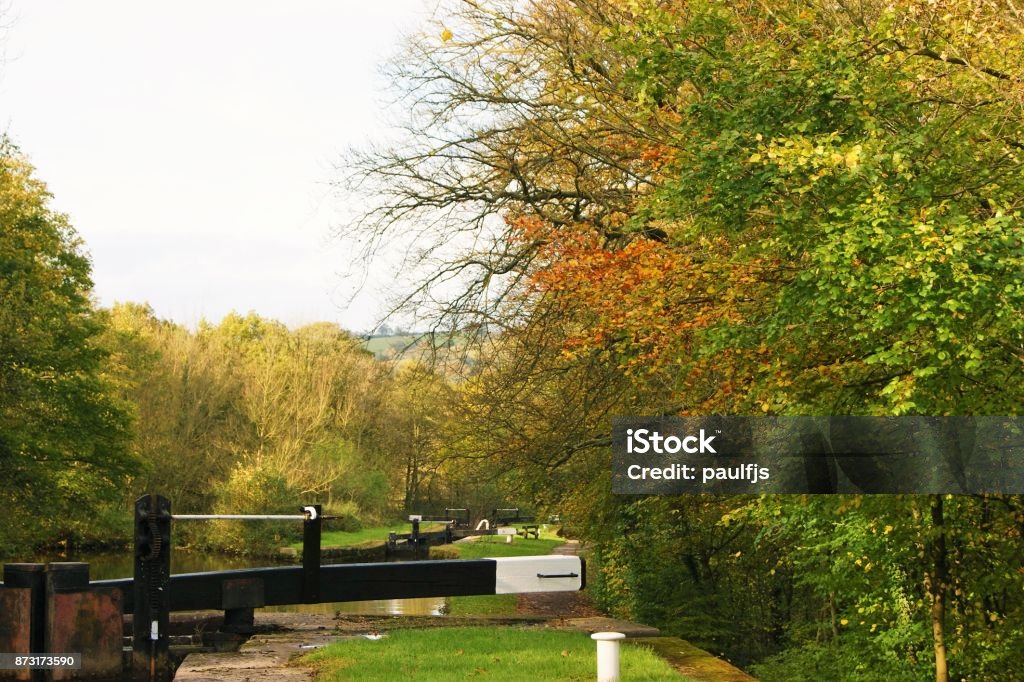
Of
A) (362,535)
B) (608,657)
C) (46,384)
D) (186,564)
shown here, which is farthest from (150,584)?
(362,535)

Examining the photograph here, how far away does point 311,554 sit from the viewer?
40.5ft

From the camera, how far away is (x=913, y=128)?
31.6ft

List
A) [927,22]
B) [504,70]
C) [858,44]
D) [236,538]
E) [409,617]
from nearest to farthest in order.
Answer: [858,44] < [927,22] < [409,617] < [504,70] < [236,538]

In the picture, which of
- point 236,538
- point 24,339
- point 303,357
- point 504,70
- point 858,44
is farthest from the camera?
point 303,357

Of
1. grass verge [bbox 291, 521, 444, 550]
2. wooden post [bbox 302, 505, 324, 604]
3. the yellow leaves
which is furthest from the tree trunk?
grass verge [bbox 291, 521, 444, 550]

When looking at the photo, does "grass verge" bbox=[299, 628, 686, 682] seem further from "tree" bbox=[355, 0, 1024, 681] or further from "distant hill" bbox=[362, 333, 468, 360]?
"distant hill" bbox=[362, 333, 468, 360]

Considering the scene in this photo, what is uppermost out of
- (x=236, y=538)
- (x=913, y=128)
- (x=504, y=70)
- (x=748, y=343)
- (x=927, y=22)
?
(x=504, y=70)

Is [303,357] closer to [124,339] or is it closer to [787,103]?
[124,339]

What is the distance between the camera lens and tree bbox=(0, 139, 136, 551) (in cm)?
2894

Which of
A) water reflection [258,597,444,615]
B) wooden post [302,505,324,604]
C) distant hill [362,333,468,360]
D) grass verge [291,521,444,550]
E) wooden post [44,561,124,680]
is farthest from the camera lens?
grass verge [291,521,444,550]

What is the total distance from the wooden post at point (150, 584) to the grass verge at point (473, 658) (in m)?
1.34

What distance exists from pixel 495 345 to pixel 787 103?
24.4 feet

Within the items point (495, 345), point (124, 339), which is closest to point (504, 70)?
point (495, 345)

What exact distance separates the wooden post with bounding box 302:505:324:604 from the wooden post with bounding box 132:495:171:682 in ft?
8.31
